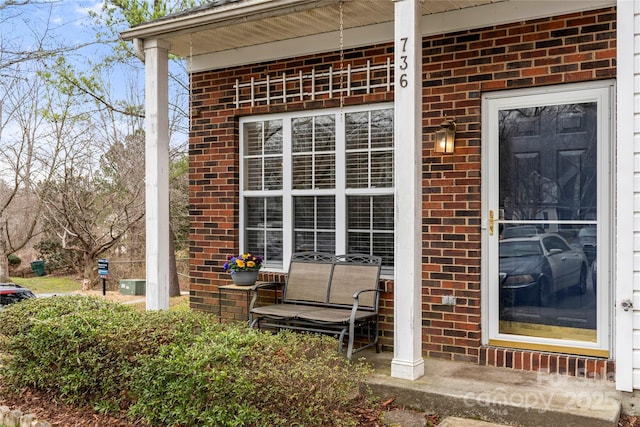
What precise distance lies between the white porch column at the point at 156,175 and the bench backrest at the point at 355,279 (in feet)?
5.36

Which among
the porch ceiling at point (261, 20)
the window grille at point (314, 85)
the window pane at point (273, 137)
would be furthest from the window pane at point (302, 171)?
the porch ceiling at point (261, 20)

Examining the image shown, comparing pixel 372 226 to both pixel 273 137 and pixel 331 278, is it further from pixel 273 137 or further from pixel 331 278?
pixel 273 137

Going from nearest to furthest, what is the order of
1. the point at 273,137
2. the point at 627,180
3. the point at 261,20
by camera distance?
1. the point at 627,180
2. the point at 261,20
3. the point at 273,137

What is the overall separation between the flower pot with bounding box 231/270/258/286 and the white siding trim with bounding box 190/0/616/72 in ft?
7.40

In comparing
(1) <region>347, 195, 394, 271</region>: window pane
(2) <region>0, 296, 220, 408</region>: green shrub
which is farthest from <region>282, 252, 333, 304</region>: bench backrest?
(2) <region>0, 296, 220, 408</region>: green shrub

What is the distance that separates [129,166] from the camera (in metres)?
12.3

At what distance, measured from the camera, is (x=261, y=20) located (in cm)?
502

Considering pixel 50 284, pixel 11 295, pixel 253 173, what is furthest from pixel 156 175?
pixel 50 284

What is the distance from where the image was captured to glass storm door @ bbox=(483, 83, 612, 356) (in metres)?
4.29

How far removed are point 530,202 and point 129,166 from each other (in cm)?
982

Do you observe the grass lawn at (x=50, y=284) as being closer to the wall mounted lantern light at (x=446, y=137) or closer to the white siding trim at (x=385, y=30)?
the white siding trim at (x=385, y=30)

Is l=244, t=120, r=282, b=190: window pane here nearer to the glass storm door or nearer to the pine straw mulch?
the glass storm door

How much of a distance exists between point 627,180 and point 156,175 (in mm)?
3924

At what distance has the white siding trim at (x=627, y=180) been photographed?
367 cm
